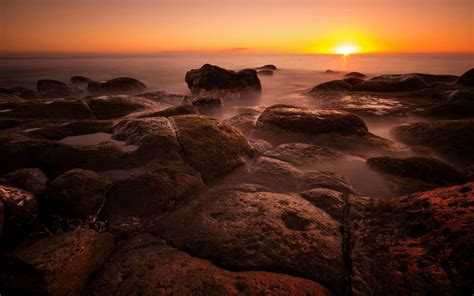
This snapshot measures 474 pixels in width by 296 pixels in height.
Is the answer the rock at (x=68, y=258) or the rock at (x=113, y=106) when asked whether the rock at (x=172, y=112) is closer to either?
the rock at (x=113, y=106)

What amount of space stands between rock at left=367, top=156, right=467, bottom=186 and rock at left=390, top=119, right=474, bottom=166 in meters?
1.31

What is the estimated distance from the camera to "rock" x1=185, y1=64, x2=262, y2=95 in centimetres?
1592

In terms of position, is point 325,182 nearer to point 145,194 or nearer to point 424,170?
point 424,170

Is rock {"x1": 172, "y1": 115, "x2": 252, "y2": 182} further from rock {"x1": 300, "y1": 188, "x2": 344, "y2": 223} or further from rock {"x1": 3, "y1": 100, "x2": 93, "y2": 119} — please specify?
rock {"x1": 3, "y1": 100, "x2": 93, "y2": 119}

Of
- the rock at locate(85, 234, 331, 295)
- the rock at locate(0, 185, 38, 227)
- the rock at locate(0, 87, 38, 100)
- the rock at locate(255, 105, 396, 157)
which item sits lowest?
the rock at locate(85, 234, 331, 295)

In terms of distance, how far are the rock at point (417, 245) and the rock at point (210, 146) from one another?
253 centimetres

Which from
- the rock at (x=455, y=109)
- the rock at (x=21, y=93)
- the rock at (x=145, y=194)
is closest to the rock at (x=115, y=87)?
the rock at (x=21, y=93)

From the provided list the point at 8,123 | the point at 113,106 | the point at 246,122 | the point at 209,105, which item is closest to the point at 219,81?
the point at 209,105

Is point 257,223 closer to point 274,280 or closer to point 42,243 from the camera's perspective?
point 274,280

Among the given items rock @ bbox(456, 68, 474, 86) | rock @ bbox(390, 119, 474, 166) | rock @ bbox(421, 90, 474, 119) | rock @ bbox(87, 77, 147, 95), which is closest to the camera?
rock @ bbox(390, 119, 474, 166)

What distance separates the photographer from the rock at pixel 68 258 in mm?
2646

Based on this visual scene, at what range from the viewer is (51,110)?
887cm

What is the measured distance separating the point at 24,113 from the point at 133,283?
27.6 ft

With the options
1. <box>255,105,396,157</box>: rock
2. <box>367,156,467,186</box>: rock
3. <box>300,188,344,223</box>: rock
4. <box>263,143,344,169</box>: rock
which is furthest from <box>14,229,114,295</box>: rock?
<box>367,156,467,186</box>: rock
